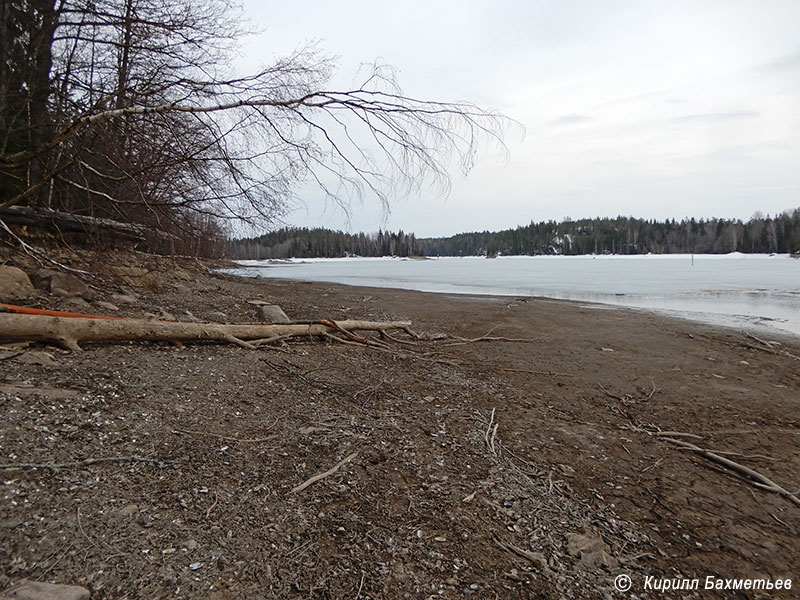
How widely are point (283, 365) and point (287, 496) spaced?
2.81m

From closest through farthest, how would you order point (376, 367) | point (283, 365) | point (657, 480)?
point (657, 480) < point (283, 365) < point (376, 367)

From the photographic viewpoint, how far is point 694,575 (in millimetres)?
2240

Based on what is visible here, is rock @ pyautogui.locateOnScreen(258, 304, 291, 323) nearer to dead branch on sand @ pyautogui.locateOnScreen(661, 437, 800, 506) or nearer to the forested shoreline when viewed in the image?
dead branch on sand @ pyautogui.locateOnScreen(661, 437, 800, 506)

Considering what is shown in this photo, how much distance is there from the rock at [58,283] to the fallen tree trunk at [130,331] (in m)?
2.66

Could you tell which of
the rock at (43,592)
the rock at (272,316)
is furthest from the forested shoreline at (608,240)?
the rock at (43,592)

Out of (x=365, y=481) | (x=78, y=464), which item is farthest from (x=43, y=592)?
(x=365, y=481)

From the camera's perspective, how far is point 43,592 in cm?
155

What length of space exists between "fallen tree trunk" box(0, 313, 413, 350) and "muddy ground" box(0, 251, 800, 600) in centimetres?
16

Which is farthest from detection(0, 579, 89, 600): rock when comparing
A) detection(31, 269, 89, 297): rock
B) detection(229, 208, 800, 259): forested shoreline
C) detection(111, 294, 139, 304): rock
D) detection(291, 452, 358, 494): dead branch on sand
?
detection(229, 208, 800, 259): forested shoreline

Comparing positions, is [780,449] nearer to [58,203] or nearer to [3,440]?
[3,440]

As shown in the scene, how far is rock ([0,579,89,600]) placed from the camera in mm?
1522

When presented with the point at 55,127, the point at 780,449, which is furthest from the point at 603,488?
the point at 55,127

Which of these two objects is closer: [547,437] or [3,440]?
[3,440]

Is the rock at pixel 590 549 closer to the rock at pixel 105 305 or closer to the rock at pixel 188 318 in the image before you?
the rock at pixel 188 318
